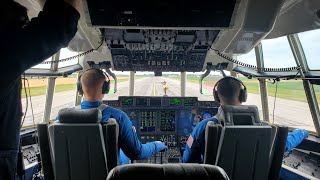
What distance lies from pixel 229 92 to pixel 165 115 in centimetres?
123

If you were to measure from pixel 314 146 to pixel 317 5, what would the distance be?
209 centimetres

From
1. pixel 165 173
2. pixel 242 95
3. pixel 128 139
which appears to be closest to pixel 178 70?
→ pixel 242 95

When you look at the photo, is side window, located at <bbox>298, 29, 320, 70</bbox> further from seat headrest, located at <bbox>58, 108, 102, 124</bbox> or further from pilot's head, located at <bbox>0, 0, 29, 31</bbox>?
pilot's head, located at <bbox>0, 0, 29, 31</bbox>

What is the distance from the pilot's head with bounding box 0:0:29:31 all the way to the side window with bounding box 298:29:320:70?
9.62ft

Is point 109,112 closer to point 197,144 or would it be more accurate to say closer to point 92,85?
point 92,85

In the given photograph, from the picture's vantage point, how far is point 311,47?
3180 millimetres

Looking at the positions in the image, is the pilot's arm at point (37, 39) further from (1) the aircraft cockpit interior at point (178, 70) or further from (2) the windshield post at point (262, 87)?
(2) the windshield post at point (262, 87)

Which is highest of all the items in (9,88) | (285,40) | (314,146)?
(285,40)

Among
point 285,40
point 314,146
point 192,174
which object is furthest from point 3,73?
point 285,40

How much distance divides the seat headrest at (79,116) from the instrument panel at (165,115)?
143cm

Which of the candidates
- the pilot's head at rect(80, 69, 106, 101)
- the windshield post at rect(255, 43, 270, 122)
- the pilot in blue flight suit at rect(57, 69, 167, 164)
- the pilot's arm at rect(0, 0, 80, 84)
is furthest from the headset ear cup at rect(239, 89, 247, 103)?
the windshield post at rect(255, 43, 270, 122)

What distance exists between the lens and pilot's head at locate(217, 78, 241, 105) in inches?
74.1

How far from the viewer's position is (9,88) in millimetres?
946

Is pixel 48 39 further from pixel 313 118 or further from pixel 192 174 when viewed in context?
pixel 313 118
